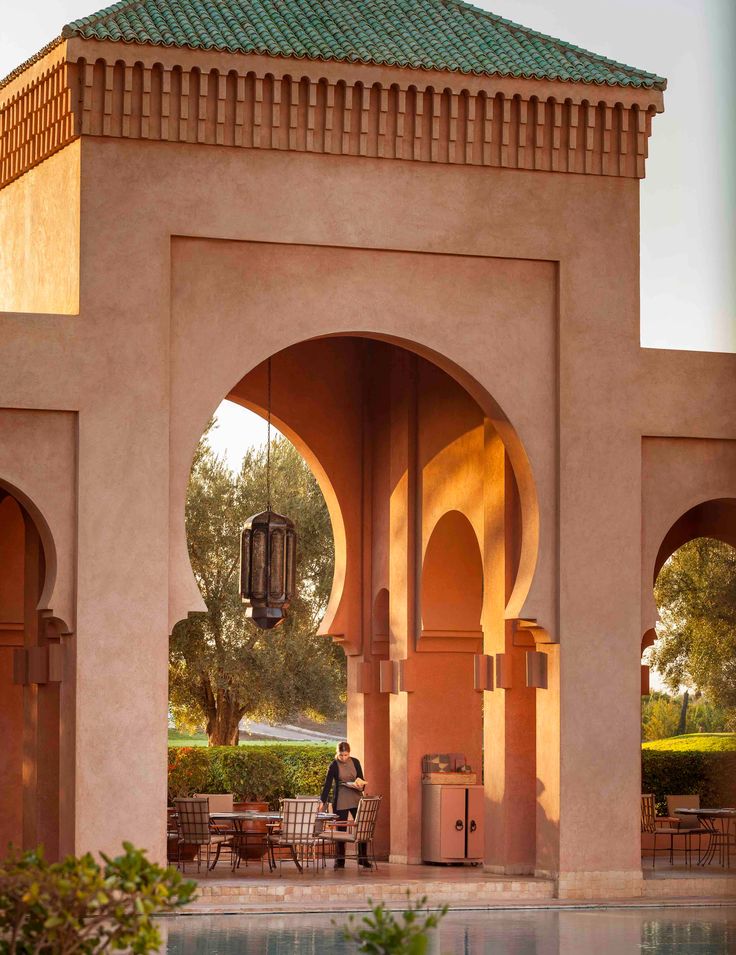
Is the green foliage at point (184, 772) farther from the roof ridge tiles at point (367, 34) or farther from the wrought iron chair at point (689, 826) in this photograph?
the roof ridge tiles at point (367, 34)

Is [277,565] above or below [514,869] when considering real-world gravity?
above

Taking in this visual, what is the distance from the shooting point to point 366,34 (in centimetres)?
1467

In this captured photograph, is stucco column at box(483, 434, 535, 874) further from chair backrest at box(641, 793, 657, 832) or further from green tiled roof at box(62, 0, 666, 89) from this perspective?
green tiled roof at box(62, 0, 666, 89)

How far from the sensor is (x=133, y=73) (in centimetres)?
1370

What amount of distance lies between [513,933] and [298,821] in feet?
11.1

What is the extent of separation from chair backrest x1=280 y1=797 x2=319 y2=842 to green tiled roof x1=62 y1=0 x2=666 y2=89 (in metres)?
6.59

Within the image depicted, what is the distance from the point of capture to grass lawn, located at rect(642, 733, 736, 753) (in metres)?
21.9

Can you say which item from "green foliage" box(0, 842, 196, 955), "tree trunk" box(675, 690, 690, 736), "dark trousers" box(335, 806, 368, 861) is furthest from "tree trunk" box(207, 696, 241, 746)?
"green foliage" box(0, 842, 196, 955)

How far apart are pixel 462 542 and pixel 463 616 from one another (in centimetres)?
75

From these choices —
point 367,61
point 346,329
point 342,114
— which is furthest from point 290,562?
point 367,61

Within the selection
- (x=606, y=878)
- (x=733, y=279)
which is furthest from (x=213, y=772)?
(x=733, y=279)

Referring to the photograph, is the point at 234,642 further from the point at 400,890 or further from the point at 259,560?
the point at 400,890

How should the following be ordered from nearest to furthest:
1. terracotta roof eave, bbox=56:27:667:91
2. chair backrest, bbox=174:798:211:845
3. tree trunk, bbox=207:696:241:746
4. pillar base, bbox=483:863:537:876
→ terracotta roof eave, bbox=56:27:667:91
pillar base, bbox=483:863:537:876
chair backrest, bbox=174:798:211:845
tree trunk, bbox=207:696:241:746

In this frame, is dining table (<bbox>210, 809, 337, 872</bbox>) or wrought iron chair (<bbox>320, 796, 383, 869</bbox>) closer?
dining table (<bbox>210, 809, 337, 872</bbox>)
